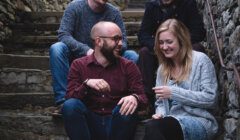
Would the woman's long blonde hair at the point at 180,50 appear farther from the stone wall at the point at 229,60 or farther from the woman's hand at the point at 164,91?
the stone wall at the point at 229,60

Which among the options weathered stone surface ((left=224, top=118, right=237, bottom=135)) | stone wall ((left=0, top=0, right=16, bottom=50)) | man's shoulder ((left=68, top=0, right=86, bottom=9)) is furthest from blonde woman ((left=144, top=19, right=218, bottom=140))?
stone wall ((left=0, top=0, right=16, bottom=50))

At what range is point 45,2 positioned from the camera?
757 cm

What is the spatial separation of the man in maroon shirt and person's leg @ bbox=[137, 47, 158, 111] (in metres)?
0.32

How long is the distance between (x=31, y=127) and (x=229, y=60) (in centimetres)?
161

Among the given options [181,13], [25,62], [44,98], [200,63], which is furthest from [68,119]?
[25,62]

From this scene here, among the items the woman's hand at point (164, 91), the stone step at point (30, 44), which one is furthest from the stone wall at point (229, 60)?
the stone step at point (30, 44)

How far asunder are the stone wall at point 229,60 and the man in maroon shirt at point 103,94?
1.94 feet

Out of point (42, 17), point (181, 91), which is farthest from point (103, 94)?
point (42, 17)

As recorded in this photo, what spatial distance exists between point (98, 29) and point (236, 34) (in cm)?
94

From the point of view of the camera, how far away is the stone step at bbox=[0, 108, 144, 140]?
150 inches

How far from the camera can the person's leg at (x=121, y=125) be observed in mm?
3150

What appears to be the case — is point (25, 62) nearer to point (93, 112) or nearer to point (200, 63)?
point (93, 112)

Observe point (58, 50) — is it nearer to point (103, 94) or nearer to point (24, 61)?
point (103, 94)

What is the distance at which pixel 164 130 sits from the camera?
116 inches
